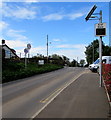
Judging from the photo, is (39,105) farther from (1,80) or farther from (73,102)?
(1,80)

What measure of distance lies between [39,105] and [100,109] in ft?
8.49

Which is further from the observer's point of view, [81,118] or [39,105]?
[39,105]

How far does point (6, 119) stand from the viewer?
20.4 ft

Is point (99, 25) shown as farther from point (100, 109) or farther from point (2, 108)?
point (2, 108)

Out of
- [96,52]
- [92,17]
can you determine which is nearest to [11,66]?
[92,17]

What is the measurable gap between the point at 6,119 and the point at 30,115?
832mm

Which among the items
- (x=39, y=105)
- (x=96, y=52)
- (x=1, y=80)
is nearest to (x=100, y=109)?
(x=39, y=105)

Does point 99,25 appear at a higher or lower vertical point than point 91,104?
higher

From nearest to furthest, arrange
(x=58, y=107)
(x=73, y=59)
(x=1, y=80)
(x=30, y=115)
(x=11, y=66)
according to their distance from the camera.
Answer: (x=30, y=115)
(x=58, y=107)
(x=1, y=80)
(x=11, y=66)
(x=73, y=59)

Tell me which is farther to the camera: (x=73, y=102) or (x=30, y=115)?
(x=73, y=102)

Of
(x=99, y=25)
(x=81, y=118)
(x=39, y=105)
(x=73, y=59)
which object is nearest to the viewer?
(x=81, y=118)

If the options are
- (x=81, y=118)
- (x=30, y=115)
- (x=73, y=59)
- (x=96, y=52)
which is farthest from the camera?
(x=73, y=59)

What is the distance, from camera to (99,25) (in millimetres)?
12422

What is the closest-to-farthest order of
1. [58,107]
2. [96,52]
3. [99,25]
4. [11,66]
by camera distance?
1. [58,107]
2. [99,25]
3. [11,66]
4. [96,52]
